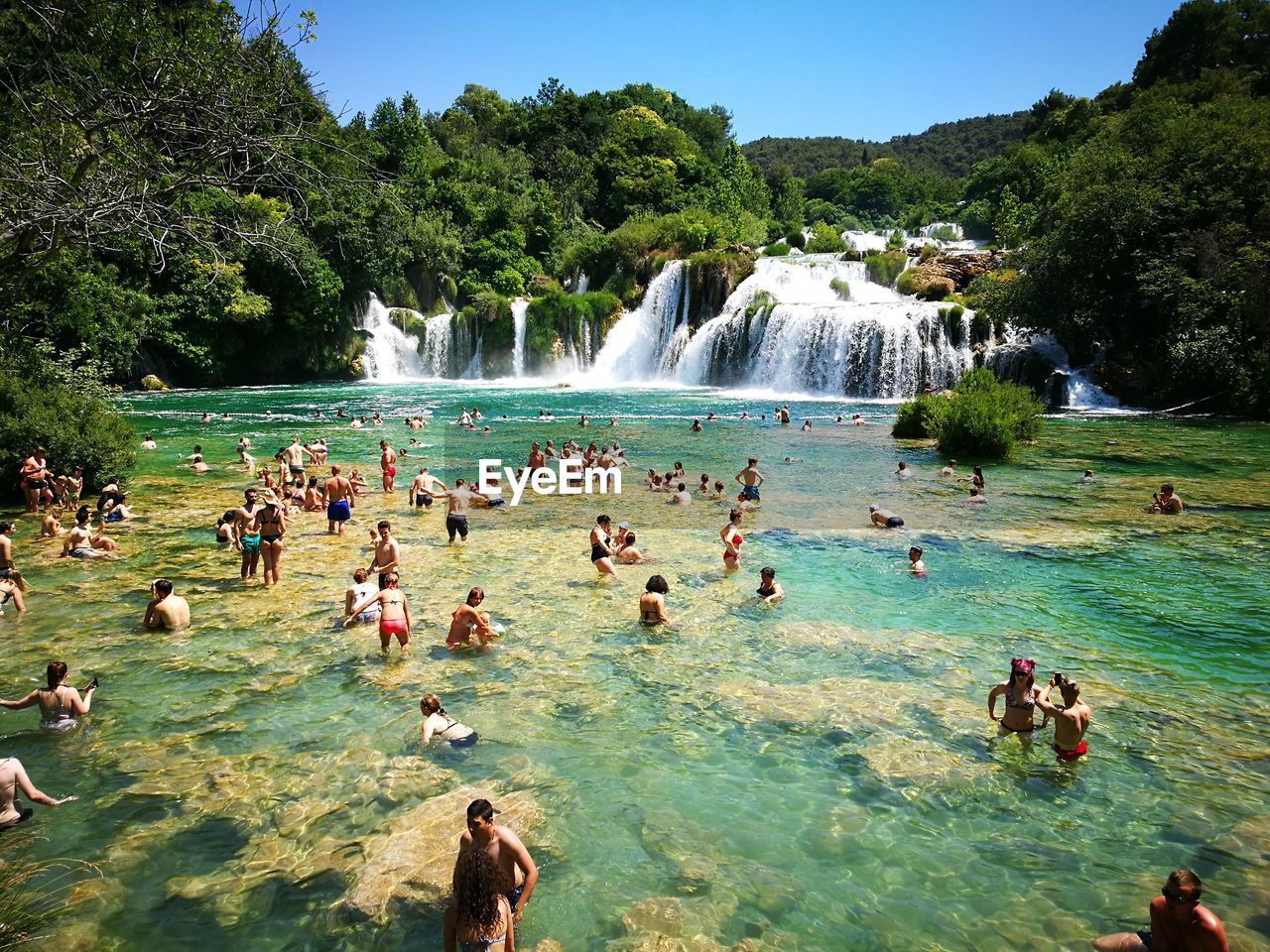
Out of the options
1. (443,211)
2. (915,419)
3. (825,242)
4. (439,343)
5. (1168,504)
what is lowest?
(1168,504)

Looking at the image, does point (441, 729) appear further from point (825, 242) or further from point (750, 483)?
point (825, 242)

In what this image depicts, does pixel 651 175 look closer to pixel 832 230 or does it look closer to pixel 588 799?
pixel 832 230

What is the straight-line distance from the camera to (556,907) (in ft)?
17.5

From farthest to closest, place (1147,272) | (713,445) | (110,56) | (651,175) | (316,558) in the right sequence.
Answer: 1. (651,175)
2. (1147,272)
3. (713,445)
4. (316,558)
5. (110,56)

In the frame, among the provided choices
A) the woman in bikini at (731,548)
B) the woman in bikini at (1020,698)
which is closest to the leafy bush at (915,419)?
the woman in bikini at (731,548)

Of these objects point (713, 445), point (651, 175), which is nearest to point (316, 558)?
point (713, 445)

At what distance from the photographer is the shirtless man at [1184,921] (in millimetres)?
4477

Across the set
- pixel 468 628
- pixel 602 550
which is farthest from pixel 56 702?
pixel 602 550

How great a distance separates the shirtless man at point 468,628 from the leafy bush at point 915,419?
67.9ft

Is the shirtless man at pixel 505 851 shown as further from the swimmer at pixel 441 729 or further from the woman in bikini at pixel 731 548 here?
the woman in bikini at pixel 731 548

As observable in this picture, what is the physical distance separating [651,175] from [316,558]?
2650 inches

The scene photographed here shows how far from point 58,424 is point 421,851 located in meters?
16.6

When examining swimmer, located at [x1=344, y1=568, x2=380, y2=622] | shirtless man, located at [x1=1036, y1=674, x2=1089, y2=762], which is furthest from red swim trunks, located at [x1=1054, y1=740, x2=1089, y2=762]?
swimmer, located at [x1=344, y1=568, x2=380, y2=622]

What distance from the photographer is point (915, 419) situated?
2706 cm
